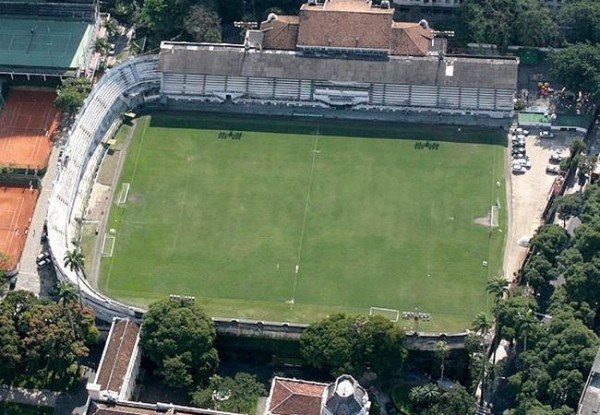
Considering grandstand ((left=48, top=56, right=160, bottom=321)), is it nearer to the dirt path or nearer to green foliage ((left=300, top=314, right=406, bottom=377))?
green foliage ((left=300, top=314, right=406, bottom=377))

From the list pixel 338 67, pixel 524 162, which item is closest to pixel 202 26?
pixel 338 67

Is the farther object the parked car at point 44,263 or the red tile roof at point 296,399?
the parked car at point 44,263

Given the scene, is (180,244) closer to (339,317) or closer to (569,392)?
(339,317)

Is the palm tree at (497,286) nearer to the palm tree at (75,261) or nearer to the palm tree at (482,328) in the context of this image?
the palm tree at (482,328)

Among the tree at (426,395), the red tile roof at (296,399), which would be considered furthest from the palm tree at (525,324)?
the red tile roof at (296,399)

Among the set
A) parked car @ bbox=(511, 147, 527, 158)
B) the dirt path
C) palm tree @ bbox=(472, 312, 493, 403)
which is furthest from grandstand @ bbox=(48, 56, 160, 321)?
parked car @ bbox=(511, 147, 527, 158)

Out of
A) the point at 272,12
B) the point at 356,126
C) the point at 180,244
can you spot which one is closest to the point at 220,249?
the point at 180,244
